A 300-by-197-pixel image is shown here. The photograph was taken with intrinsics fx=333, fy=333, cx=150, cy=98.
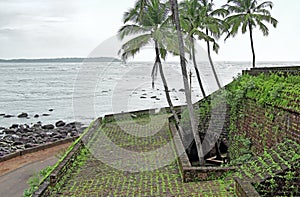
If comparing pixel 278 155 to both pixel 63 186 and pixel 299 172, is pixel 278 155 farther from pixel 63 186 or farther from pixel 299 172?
pixel 63 186

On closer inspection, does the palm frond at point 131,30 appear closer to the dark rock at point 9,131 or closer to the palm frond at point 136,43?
the palm frond at point 136,43

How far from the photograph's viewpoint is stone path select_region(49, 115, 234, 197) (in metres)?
7.57

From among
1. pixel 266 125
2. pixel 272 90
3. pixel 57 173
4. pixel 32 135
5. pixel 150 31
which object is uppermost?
pixel 150 31

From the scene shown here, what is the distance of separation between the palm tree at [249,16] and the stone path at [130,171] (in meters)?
8.55

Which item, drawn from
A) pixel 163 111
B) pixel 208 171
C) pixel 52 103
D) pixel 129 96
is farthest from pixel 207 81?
pixel 208 171

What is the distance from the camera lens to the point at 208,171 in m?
8.03

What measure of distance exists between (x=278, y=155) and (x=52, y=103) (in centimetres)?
4279

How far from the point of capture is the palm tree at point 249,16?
18469mm

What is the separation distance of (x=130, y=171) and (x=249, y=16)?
42.1ft

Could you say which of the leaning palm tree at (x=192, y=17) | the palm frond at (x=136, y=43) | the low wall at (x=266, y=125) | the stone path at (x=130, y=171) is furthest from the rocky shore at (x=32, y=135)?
the low wall at (x=266, y=125)

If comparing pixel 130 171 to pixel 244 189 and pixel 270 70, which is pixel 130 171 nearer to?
pixel 244 189

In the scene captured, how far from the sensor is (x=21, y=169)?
45.8 feet

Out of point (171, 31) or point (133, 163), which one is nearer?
point (133, 163)

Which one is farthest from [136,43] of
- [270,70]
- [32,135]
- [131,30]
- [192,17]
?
[32,135]
